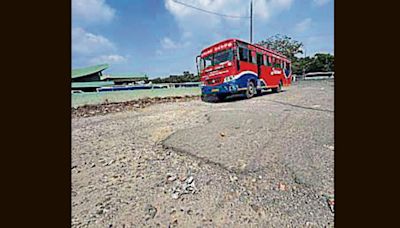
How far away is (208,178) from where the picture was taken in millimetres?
1972

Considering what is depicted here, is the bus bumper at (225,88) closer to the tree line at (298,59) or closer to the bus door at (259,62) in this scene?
the bus door at (259,62)

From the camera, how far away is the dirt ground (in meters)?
1.46

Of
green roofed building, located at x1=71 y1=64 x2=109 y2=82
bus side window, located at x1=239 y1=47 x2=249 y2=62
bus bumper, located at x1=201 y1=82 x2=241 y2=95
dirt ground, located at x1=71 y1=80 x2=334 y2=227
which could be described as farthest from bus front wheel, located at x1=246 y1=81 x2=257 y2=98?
green roofed building, located at x1=71 y1=64 x2=109 y2=82

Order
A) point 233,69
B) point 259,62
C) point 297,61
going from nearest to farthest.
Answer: point 233,69
point 259,62
point 297,61

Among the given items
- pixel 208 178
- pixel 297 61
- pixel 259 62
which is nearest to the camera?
pixel 208 178

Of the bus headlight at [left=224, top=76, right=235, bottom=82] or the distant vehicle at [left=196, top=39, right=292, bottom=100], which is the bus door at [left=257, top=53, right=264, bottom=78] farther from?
the bus headlight at [left=224, top=76, right=235, bottom=82]

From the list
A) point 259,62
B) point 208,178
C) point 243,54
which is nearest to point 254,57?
point 259,62

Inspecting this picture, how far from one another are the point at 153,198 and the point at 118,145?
5.12 feet

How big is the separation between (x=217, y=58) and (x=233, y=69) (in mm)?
726

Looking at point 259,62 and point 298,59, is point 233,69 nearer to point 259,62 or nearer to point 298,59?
point 259,62

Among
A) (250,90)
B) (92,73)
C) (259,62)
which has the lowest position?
(250,90)

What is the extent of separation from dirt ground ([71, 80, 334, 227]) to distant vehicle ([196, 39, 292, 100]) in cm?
364
